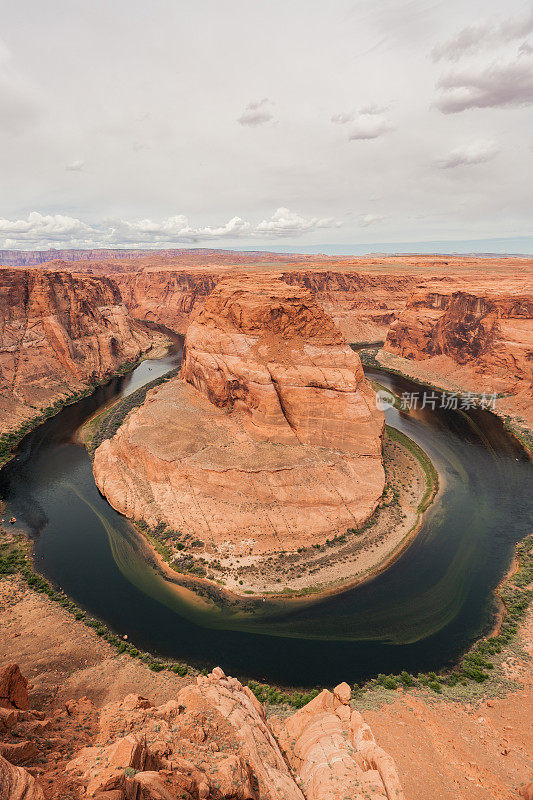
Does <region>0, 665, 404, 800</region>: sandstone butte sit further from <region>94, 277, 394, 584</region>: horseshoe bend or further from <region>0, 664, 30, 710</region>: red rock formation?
<region>94, 277, 394, 584</region>: horseshoe bend

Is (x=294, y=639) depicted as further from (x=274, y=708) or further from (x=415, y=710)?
(x=415, y=710)

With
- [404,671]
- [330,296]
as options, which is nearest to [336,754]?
[404,671]

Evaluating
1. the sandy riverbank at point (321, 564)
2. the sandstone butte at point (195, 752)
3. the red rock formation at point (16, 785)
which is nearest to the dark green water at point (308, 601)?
the sandy riverbank at point (321, 564)

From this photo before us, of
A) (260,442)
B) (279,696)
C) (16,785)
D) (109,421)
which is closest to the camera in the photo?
(16,785)

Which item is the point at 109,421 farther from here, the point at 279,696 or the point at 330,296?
the point at 330,296

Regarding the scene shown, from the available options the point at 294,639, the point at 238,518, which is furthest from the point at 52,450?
the point at 294,639

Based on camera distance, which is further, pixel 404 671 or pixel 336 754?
pixel 404 671

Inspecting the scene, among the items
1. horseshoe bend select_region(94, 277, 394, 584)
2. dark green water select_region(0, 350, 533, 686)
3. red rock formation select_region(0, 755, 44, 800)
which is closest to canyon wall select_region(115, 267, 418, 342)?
horseshoe bend select_region(94, 277, 394, 584)
